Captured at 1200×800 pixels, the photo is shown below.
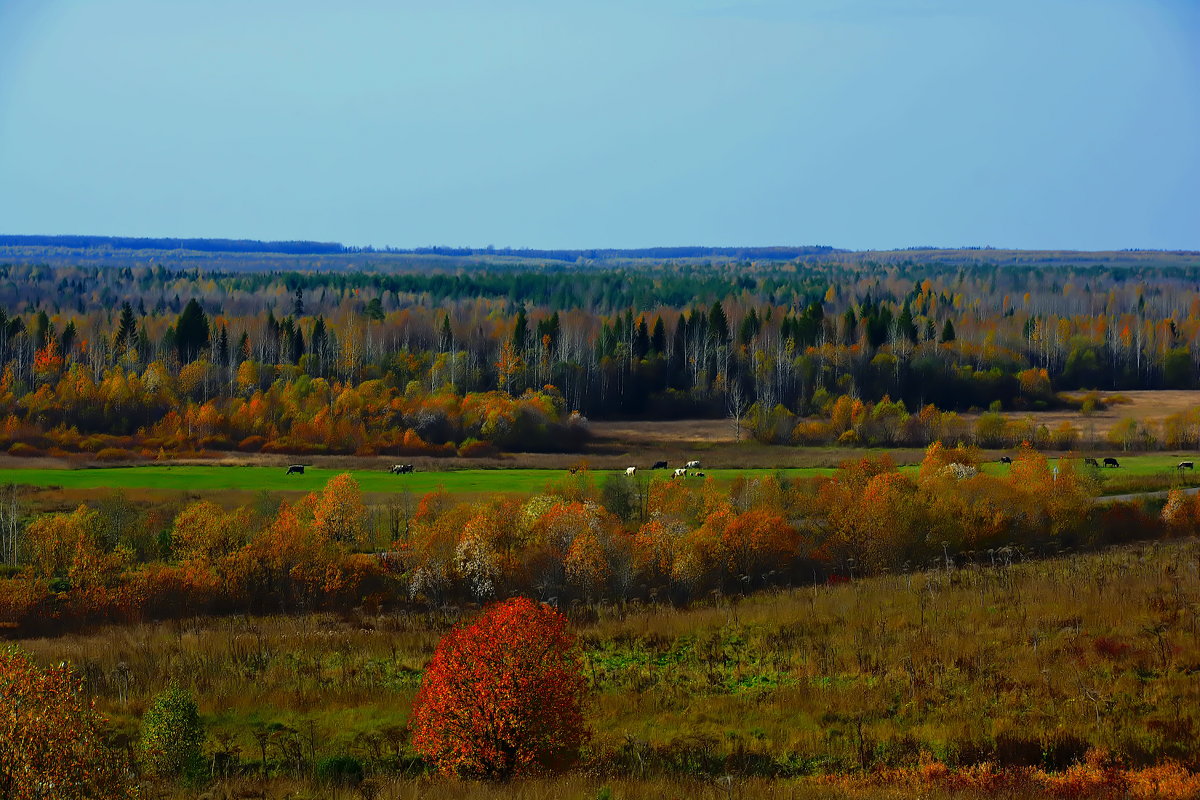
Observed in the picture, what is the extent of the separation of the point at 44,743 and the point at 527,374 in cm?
10146

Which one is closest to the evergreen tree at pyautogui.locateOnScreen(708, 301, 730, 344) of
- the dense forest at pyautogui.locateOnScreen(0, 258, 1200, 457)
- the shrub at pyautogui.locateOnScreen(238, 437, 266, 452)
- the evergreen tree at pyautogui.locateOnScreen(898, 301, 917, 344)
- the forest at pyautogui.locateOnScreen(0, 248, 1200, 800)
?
the dense forest at pyautogui.locateOnScreen(0, 258, 1200, 457)

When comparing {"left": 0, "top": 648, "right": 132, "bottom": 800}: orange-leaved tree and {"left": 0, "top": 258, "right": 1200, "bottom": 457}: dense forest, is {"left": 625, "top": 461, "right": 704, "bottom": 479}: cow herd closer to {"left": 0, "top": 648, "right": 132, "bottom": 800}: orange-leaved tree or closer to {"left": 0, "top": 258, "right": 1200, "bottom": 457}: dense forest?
{"left": 0, "top": 258, "right": 1200, "bottom": 457}: dense forest

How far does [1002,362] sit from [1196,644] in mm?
98276

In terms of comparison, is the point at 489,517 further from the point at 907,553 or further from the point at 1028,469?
the point at 1028,469

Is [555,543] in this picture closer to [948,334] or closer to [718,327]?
[718,327]

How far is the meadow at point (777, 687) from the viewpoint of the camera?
26062 mm

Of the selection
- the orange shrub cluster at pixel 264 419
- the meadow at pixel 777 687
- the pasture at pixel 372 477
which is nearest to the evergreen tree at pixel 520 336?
the orange shrub cluster at pixel 264 419

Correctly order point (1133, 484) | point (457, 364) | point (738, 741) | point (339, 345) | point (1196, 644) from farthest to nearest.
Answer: point (339, 345), point (457, 364), point (1133, 484), point (1196, 644), point (738, 741)

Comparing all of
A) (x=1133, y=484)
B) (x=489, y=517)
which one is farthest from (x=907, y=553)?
(x=1133, y=484)

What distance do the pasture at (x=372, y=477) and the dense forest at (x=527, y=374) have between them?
10.7 m

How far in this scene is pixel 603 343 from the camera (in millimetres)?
122688

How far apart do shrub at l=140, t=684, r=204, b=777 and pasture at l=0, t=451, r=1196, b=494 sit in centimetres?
3741

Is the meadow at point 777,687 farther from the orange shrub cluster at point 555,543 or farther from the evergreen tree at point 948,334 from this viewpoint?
the evergreen tree at point 948,334

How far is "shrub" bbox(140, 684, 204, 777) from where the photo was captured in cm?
2547
